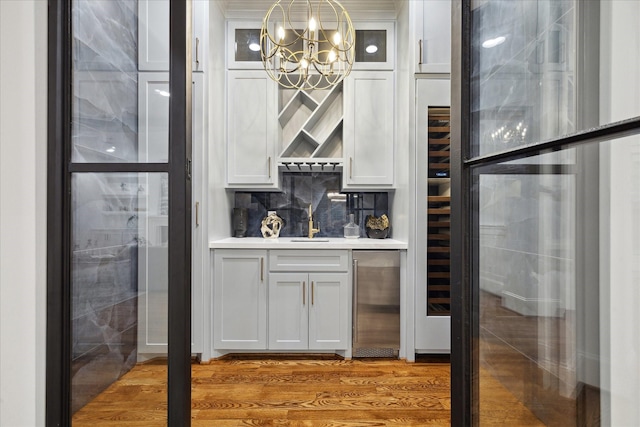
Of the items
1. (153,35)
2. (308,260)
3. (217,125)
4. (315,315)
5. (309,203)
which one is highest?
(217,125)

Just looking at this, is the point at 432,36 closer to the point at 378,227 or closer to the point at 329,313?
the point at 378,227

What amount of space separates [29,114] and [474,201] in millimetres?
→ 1171

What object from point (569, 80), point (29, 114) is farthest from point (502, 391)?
point (29, 114)

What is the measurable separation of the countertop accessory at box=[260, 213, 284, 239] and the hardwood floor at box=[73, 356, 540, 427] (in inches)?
39.5

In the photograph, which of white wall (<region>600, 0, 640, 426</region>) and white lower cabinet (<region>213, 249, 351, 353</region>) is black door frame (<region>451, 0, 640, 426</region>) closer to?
white wall (<region>600, 0, 640, 426</region>)

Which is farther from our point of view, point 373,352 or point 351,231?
point 351,231

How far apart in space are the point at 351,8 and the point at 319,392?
2.85 m

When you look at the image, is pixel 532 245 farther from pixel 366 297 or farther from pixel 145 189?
pixel 366 297

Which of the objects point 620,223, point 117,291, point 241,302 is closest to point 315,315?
point 241,302

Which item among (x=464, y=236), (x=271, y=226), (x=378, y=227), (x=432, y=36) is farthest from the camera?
(x=271, y=226)

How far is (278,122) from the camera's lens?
3102 mm

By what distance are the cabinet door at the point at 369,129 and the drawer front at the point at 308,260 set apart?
624 millimetres

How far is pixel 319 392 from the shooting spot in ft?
7.28

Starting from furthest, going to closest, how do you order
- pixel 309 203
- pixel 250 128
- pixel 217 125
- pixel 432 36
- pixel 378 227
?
pixel 309 203 < pixel 378 227 < pixel 250 128 < pixel 217 125 < pixel 432 36
